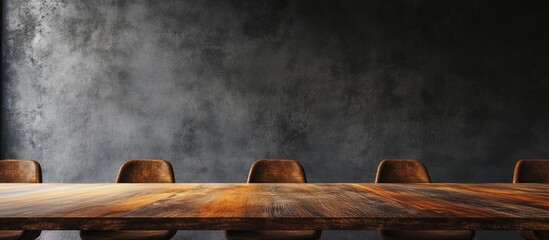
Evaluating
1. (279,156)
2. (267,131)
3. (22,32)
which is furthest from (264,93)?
(22,32)

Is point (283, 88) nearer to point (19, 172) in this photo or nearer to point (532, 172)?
point (532, 172)

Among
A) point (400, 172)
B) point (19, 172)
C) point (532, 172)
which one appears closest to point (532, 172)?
point (532, 172)

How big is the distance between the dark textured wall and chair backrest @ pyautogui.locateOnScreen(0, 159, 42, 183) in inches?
50.1

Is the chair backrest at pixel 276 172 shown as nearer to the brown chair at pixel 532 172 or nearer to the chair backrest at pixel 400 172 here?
the chair backrest at pixel 400 172

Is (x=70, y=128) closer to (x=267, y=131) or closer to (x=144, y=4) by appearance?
(x=144, y=4)

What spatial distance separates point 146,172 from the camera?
2963 mm

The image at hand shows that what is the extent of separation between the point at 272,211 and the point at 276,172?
1.74 meters

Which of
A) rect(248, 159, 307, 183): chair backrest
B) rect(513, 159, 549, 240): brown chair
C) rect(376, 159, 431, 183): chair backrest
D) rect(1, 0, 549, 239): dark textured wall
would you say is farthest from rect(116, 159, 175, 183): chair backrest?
rect(513, 159, 549, 240): brown chair

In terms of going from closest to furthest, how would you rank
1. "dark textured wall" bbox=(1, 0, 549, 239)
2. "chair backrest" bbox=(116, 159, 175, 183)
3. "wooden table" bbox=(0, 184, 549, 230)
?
"wooden table" bbox=(0, 184, 549, 230)
"chair backrest" bbox=(116, 159, 175, 183)
"dark textured wall" bbox=(1, 0, 549, 239)

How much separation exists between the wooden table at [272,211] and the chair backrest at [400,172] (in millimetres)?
1265

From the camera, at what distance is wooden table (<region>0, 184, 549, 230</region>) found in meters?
1.10

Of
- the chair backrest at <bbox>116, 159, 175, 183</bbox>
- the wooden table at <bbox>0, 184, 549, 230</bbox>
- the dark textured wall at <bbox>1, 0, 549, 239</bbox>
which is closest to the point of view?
the wooden table at <bbox>0, 184, 549, 230</bbox>

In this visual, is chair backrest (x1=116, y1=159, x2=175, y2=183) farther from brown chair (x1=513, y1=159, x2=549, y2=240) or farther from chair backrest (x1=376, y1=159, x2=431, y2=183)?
brown chair (x1=513, y1=159, x2=549, y2=240)

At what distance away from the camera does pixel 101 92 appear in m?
4.27
